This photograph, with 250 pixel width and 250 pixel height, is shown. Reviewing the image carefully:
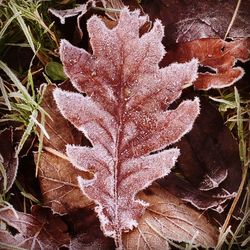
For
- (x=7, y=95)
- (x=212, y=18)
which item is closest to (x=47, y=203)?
(x=7, y=95)

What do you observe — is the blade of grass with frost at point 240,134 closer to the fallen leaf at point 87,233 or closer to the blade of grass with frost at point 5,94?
the fallen leaf at point 87,233

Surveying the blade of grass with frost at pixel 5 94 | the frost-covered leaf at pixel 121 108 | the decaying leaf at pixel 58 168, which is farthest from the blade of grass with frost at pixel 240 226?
the blade of grass with frost at pixel 5 94

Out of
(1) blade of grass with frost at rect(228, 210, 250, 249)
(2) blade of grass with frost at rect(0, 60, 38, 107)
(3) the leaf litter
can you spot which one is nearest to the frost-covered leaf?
(3) the leaf litter

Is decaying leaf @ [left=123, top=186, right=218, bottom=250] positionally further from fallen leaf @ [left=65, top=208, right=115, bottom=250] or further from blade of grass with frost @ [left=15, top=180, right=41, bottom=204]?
blade of grass with frost @ [left=15, top=180, right=41, bottom=204]

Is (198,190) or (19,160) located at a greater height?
(19,160)

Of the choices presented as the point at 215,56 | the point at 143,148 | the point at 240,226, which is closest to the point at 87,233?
the point at 143,148

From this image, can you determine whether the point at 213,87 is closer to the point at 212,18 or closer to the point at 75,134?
the point at 212,18
